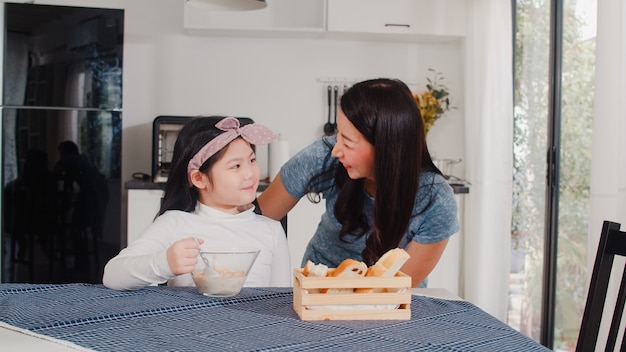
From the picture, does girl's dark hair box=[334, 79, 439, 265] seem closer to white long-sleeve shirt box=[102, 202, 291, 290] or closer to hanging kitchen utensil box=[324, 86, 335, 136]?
white long-sleeve shirt box=[102, 202, 291, 290]

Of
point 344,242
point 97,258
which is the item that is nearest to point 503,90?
point 344,242

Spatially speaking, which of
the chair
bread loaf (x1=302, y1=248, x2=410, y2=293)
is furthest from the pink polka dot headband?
the chair

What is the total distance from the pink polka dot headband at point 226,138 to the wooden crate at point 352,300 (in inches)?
26.7

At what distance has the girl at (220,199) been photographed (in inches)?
77.6

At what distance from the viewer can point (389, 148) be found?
202 cm

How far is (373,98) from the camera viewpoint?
203 cm

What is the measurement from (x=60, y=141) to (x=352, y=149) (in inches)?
88.5

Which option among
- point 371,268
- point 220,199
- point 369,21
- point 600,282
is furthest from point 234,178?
point 369,21

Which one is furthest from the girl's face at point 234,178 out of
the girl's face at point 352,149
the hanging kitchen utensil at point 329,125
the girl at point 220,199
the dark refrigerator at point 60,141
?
the hanging kitchen utensil at point 329,125

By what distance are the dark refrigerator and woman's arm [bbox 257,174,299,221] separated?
1777 mm

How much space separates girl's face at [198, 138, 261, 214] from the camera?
6.50 ft

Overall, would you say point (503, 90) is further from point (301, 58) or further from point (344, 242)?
point (344, 242)

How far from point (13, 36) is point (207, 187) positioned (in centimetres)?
226

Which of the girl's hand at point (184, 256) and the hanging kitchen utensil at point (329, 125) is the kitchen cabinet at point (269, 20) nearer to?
the hanging kitchen utensil at point (329, 125)
